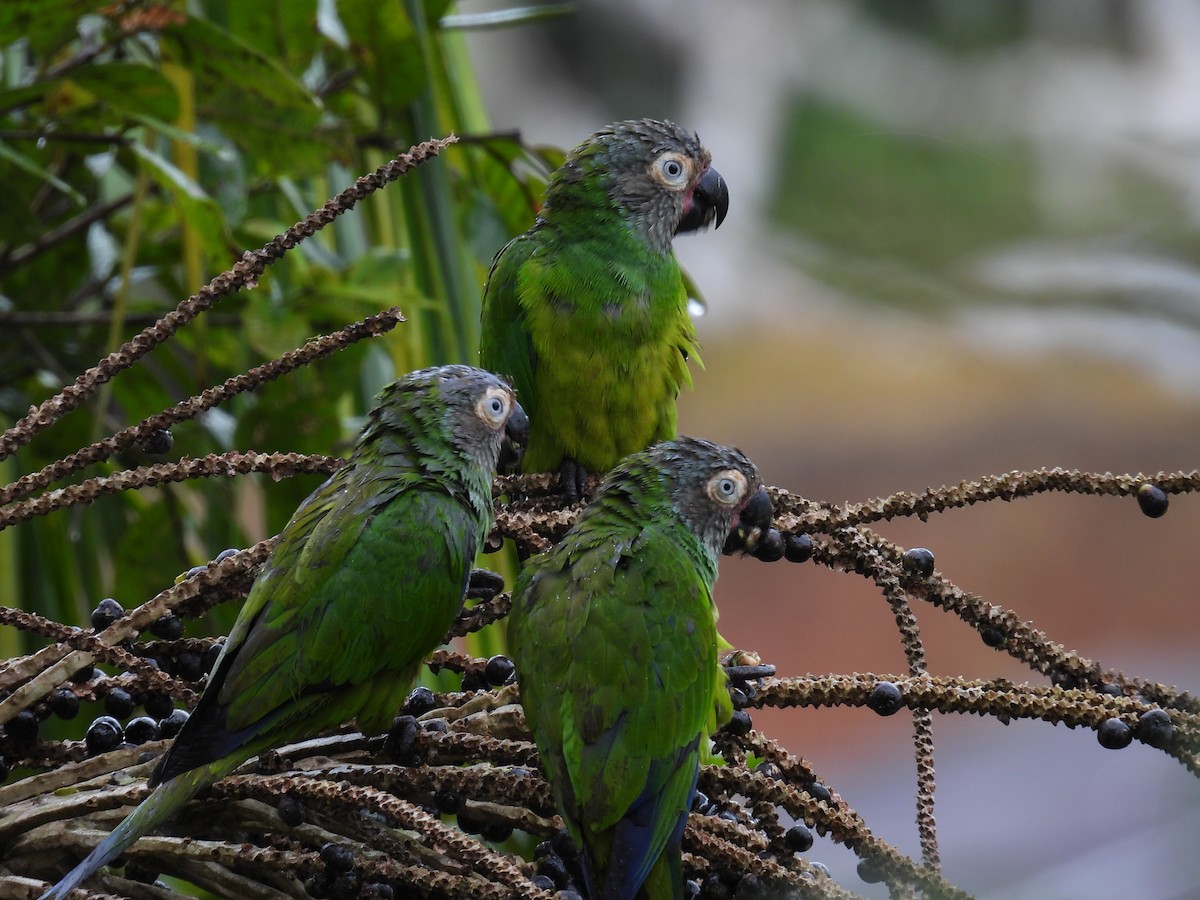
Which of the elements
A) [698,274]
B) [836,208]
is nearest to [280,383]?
[836,208]

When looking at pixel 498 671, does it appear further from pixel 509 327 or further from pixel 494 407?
pixel 509 327

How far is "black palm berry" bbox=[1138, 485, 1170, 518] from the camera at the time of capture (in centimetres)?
85

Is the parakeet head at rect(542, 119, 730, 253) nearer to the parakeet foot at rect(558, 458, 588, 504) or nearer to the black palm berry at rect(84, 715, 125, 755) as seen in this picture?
the parakeet foot at rect(558, 458, 588, 504)

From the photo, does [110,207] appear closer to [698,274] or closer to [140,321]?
[140,321]

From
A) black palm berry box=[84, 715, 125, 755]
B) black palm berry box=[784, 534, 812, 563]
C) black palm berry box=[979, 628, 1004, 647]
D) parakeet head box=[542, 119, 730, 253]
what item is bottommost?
black palm berry box=[84, 715, 125, 755]

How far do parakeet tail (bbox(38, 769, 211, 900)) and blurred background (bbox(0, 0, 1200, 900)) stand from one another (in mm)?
449

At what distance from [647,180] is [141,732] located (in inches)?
42.3

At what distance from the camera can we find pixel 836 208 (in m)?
4.28

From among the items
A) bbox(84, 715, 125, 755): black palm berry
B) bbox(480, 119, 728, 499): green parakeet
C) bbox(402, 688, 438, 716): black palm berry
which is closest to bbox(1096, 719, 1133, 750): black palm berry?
bbox(402, 688, 438, 716): black palm berry

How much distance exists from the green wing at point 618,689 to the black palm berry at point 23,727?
35cm

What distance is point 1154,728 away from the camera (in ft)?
2.56

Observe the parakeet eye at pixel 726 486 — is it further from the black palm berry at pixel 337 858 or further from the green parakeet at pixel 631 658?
the black palm berry at pixel 337 858

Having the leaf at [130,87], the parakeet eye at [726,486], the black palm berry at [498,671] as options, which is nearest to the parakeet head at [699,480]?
the parakeet eye at [726,486]

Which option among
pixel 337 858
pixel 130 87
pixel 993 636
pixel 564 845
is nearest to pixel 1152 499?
pixel 993 636
